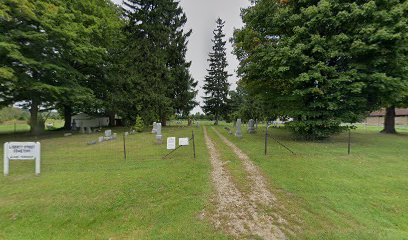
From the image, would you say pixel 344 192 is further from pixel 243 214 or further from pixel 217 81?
pixel 217 81

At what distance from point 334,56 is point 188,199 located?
1176 cm

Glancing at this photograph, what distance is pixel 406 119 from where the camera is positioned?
4662 centimetres

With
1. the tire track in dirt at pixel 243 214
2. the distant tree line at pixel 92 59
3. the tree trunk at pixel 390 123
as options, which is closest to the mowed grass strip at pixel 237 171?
the tire track in dirt at pixel 243 214

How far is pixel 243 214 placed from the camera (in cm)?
465

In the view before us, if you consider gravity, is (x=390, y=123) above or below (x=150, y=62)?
below

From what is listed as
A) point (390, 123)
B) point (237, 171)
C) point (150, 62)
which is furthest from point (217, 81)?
point (237, 171)

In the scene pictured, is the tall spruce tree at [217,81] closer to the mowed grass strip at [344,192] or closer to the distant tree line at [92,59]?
the distant tree line at [92,59]

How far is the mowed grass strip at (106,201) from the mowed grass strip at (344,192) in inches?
81.8

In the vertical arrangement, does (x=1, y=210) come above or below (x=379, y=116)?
below

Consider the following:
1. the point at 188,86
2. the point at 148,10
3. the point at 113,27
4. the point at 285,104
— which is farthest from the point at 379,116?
the point at 113,27

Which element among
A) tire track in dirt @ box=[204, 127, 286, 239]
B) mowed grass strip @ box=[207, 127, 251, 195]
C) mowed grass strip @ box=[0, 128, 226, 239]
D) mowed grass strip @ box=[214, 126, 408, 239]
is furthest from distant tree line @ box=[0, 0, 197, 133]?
mowed grass strip @ box=[214, 126, 408, 239]

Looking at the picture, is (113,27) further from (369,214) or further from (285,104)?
(369,214)

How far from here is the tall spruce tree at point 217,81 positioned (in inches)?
1810

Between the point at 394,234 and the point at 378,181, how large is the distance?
3.18 metres
